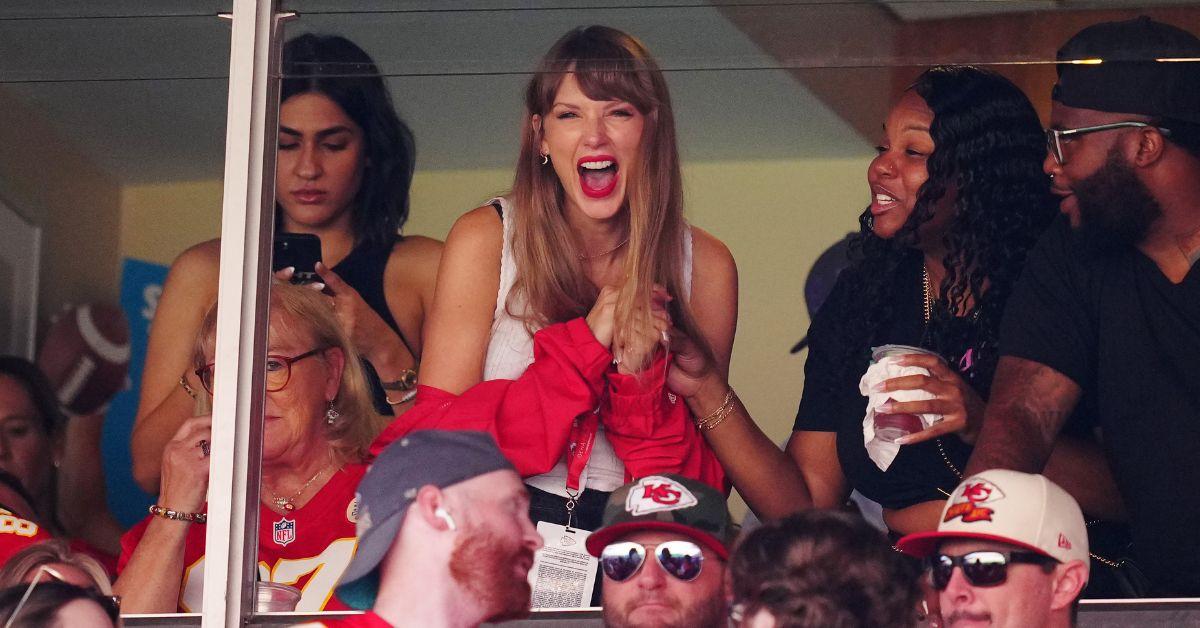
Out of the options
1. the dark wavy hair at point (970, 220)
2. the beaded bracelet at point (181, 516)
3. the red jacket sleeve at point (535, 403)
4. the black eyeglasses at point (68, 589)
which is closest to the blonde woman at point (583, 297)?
the red jacket sleeve at point (535, 403)

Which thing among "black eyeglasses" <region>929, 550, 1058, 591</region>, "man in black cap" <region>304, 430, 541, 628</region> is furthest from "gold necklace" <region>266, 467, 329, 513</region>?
"black eyeglasses" <region>929, 550, 1058, 591</region>

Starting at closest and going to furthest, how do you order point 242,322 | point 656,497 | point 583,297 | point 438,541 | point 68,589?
point 438,541
point 68,589
point 242,322
point 656,497
point 583,297

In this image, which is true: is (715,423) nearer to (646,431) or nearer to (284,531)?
(646,431)

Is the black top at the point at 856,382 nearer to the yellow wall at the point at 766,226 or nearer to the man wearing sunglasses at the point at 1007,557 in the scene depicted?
the yellow wall at the point at 766,226

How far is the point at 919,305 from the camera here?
388 cm

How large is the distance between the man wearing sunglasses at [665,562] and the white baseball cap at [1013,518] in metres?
0.45

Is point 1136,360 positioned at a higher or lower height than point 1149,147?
lower

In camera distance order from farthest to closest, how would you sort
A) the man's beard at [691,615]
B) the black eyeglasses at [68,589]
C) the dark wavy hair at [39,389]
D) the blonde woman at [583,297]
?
the dark wavy hair at [39,389] < the blonde woman at [583,297] < the man's beard at [691,615] < the black eyeglasses at [68,589]

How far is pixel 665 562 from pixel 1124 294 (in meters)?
1.39

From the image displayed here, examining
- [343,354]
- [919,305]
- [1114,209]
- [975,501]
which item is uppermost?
[1114,209]

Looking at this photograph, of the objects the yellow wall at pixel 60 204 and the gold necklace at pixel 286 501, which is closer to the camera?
the gold necklace at pixel 286 501

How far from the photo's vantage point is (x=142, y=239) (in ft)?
12.8

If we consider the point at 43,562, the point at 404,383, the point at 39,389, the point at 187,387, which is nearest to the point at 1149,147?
the point at 404,383

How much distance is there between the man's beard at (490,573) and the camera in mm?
3051
